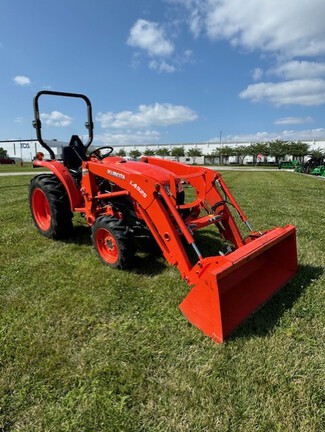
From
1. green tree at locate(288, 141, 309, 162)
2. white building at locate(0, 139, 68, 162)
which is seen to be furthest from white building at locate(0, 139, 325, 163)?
green tree at locate(288, 141, 309, 162)

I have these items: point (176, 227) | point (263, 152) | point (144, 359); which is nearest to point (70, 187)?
point (176, 227)

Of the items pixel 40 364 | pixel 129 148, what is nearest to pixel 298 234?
pixel 40 364

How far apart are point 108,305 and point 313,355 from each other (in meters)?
1.95

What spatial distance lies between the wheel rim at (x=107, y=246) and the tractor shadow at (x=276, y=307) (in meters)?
1.86

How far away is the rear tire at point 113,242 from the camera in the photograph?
3869mm

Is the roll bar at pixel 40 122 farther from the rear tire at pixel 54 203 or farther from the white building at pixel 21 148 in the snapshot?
the white building at pixel 21 148

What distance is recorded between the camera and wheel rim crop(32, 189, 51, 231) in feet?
18.8

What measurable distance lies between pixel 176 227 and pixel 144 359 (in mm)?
1668

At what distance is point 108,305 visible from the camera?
131 inches

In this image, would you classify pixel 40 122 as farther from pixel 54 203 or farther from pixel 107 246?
pixel 107 246

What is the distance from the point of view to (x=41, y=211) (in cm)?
589

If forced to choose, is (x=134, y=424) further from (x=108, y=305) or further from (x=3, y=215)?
(x=3, y=215)

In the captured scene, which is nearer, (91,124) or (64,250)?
(64,250)

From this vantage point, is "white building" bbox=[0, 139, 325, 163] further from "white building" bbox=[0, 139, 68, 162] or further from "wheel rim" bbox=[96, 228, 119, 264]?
"wheel rim" bbox=[96, 228, 119, 264]
